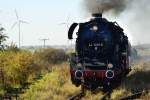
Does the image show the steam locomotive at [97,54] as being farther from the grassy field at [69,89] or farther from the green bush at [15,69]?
the green bush at [15,69]

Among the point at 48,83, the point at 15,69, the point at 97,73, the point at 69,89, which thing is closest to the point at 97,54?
the point at 97,73

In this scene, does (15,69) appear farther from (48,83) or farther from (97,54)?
(97,54)

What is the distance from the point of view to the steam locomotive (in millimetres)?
20516

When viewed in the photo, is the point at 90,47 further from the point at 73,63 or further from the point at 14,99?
the point at 14,99

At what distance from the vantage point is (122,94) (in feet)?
62.7

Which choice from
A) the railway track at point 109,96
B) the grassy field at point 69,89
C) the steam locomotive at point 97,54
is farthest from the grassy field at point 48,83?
the steam locomotive at point 97,54

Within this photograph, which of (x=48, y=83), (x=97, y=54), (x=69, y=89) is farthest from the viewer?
(x=48, y=83)

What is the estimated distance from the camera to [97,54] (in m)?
21.1

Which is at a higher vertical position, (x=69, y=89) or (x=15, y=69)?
(x=15, y=69)

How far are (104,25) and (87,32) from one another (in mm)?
893

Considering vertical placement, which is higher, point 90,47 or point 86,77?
point 90,47

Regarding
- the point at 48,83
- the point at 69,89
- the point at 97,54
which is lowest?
the point at 69,89

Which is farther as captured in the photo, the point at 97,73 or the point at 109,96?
the point at 97,73

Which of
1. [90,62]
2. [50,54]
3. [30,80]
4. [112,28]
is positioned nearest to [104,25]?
[112,28]
